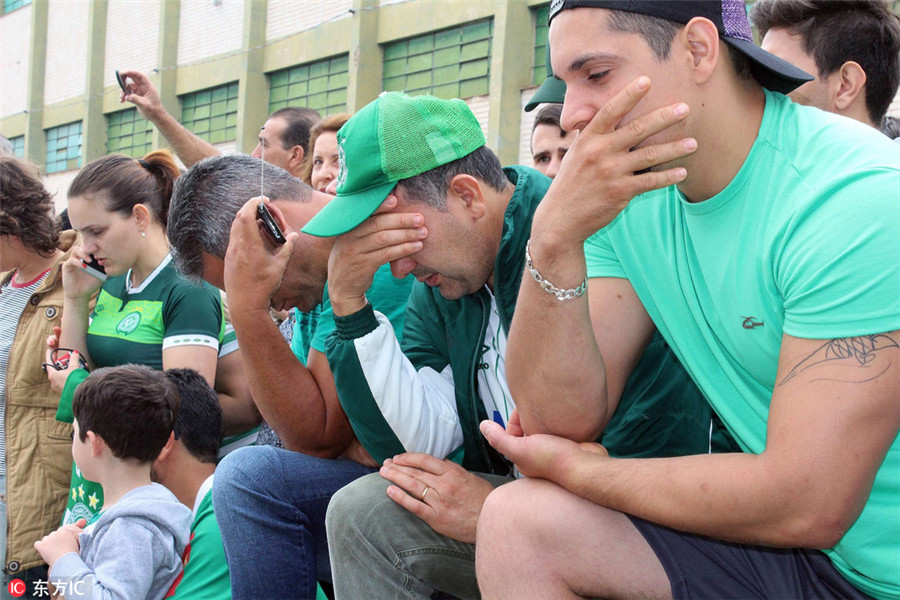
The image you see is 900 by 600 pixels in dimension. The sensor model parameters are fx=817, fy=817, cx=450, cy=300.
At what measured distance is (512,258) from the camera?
219 cm

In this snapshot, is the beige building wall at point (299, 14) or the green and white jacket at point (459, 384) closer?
the green and white jacket at point (459, 384)

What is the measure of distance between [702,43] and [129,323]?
9.24 ft

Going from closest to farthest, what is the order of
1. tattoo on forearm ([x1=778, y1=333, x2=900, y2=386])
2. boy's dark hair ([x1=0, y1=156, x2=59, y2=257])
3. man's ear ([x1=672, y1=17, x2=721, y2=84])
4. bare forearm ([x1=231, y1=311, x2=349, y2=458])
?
1. tattoo on forearm ([x1=778, y1=333, x2=900, y2=386])
2. man's ear ([x1=672, y1=17, x2=721, y2=84])
3. bare forearm ([x1=231, y1=311, x2=349, y2=458])
4. boy's dark hair ([x1=0, y1=156, x2=59, y2=257])

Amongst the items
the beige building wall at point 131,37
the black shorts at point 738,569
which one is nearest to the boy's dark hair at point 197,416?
the black shorts at point 738,569

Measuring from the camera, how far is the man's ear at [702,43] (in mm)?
1598

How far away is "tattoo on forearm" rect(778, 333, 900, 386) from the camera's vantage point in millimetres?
1323

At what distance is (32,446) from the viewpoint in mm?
3732

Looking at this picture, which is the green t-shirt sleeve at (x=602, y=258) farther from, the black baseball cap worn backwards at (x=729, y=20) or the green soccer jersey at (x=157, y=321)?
the green soccer jersey at (x=157, y=321)

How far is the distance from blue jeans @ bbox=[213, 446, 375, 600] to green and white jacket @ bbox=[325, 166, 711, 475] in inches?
8.9

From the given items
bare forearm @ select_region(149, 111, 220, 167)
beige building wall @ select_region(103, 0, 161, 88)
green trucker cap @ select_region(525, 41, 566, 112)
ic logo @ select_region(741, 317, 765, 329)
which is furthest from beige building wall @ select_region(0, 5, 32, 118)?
ic logo @ select_region(741, 317, 765, 329)

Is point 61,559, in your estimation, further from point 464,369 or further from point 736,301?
point 736,301

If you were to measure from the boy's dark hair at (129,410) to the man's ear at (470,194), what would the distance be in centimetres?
154

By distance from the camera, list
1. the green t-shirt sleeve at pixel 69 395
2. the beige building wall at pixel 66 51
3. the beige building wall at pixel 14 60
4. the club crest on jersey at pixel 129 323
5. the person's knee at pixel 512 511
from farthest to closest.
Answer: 1. the beige building wall at pixel 14 60
2. the beige building wall at pixel 66 51
3. the club crest on jersey at pixel 129 323
4. the green t-shirt sleeve at pixel 69 395
5. the person's knee at pixel 512 511

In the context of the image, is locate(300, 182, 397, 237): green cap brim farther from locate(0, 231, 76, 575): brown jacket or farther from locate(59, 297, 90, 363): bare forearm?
locate(0, 231, 76, 575): brown jacket
